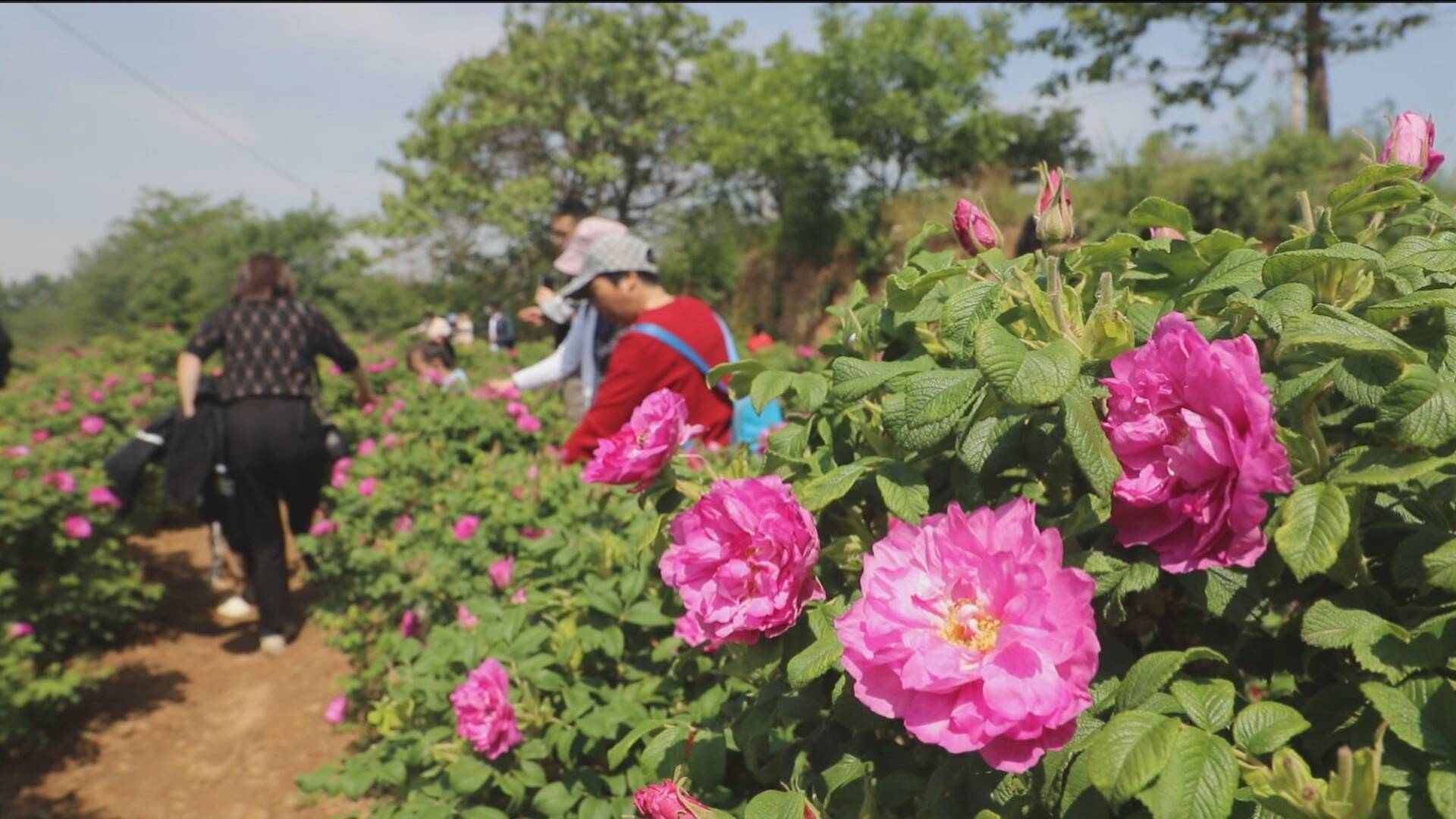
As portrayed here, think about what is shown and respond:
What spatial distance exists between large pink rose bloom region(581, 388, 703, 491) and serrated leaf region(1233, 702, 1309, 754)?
62 cm

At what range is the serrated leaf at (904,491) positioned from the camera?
2.89 ft

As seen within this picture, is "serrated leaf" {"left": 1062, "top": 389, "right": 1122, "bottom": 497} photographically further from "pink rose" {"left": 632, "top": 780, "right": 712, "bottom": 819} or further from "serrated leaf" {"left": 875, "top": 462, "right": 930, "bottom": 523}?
"pink rose" {"left": 632, "top": 780, "right": 712, "bottom": 819}

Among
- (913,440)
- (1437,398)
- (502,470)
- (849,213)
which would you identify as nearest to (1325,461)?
(1437,398)

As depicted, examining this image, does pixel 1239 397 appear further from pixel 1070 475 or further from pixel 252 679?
pixel 252 679

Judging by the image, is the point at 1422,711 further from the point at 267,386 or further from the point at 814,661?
the point at 267,386

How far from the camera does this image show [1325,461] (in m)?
0.80

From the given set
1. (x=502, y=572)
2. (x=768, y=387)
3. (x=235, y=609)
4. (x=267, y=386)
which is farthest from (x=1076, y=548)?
(x=235, y=609)

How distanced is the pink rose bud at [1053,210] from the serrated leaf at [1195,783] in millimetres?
499

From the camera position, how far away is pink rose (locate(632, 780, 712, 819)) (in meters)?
0.91

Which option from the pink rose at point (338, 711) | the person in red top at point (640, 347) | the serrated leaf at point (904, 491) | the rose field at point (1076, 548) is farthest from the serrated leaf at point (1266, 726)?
the pink rose at point (338, 711)

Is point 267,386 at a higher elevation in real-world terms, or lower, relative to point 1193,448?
lower

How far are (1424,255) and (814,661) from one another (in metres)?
0.66

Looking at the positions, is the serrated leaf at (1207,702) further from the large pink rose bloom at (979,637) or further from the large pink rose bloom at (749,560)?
the large pink rose bloom at (749,560)

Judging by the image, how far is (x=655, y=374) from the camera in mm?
2707
